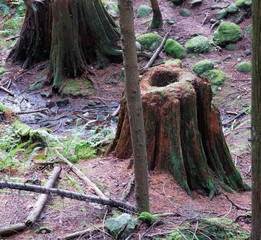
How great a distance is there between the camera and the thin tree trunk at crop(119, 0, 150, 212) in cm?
239

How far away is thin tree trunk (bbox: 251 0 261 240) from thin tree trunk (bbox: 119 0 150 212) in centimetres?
102

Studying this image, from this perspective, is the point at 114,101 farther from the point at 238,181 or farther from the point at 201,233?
the point at 201,233

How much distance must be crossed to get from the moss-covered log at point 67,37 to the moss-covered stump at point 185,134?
653 cm

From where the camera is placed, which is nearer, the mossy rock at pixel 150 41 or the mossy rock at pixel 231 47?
the mossy rock at pixel 231 47

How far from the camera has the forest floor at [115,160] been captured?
3.06 m

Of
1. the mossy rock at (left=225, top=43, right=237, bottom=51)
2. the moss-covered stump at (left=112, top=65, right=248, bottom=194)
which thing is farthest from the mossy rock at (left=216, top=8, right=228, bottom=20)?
the moss-covered stump at (left=112, top=65, right=248, bottom=194)

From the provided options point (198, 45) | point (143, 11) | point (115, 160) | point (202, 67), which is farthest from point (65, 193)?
point (143, 11)

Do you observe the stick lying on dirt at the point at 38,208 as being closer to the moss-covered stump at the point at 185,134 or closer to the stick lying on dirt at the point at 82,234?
the stick lying on dirt at the point at 82,234

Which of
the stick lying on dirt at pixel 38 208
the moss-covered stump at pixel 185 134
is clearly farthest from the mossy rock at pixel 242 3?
the stick lying on dirt at pixel 38 208

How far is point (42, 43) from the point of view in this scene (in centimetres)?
1148

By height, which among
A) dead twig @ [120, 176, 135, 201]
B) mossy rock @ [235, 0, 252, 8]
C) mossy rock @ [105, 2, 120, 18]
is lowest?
dead twig @ [120, 176, 135, 201]

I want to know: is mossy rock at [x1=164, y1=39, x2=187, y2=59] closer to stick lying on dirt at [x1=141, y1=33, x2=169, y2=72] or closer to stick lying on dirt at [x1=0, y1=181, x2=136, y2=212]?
stick lying on dirt at [x1=141, y1=33, x2=169, y2=72]

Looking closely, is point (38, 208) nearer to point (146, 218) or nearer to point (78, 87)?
point (146, 218)

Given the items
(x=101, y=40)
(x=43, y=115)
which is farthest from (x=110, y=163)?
(x=101, y=40)
